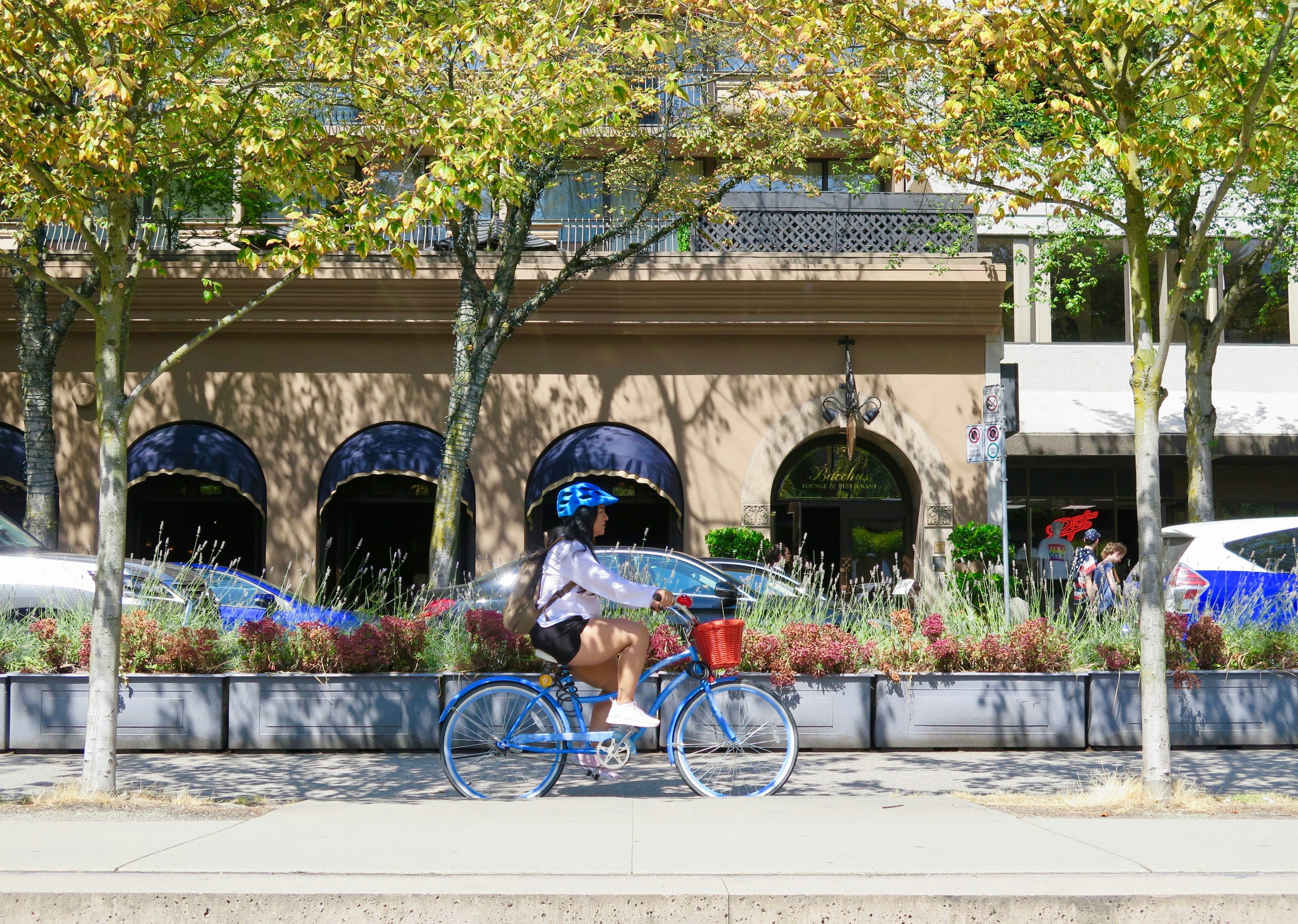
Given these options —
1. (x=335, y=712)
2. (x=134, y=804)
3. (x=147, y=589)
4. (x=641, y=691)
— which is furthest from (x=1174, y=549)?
(x=134, y=804)

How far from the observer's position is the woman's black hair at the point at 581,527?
6848 mm

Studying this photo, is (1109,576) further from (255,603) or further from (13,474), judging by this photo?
(13,474)

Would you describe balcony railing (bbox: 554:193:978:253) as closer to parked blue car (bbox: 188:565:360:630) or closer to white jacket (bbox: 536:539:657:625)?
parked blue car (bbox: 188:565:360:630)

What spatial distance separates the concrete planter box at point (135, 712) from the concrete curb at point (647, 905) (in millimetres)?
4529

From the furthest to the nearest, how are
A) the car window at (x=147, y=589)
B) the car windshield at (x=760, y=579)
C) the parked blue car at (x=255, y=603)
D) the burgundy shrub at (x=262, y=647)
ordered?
the car windshield at (x=760, y=579) < the parked blue car at (x=255, y=603) < the car window at (x=147, y=589) < the burgundy shrub at (x=262, y=647)

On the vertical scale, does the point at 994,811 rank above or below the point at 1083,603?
below

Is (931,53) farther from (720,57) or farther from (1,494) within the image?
(1,494)

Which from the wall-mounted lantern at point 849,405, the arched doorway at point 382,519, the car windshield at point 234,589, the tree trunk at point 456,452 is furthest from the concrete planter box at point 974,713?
the arched doorway at point 382,519

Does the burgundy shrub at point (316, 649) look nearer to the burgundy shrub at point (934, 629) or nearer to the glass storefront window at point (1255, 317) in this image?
the burgundy shrub at point (934, 629)

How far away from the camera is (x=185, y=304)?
57.9ft

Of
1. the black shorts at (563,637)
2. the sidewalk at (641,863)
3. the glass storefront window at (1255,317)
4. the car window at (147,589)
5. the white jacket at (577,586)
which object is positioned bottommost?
the sidewalk at (641,863)

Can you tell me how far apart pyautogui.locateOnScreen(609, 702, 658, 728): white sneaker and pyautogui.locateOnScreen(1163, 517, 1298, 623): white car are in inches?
308

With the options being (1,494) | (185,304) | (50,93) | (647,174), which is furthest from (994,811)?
(1,494)

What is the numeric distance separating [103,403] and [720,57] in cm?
1018
